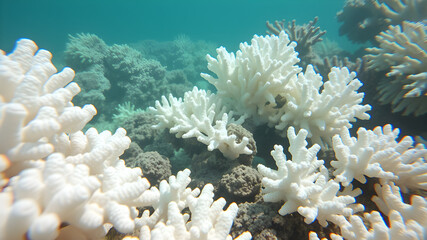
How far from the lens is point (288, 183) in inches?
74.4

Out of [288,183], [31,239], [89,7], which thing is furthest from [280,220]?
[89,7]

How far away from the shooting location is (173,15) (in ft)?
281

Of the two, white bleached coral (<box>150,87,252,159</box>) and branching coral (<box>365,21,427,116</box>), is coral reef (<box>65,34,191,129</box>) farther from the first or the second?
branching coral (<box>365,21,427,116</box>)

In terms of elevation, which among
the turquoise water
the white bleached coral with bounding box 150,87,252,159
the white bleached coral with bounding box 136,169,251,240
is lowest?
the white bleached coral with bounding box 136,169,251,240

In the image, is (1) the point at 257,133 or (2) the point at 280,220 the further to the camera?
(1) the point at 257,133

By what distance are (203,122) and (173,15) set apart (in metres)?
95.0

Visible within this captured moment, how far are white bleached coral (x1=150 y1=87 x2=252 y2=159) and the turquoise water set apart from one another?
51.4 m

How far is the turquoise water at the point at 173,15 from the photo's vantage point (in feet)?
181

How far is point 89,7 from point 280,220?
99.5 metres

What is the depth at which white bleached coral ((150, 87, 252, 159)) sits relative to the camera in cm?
261

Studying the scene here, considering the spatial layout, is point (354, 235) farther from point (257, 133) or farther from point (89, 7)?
point (89, 7)

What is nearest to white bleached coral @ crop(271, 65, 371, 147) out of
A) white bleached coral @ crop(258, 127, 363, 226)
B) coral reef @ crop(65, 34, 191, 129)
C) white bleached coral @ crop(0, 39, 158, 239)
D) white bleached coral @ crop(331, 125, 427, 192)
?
white bleached coral @ crop(331, 125, 427, 192)

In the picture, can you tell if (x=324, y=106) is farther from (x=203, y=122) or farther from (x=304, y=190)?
(x=203, y=122)

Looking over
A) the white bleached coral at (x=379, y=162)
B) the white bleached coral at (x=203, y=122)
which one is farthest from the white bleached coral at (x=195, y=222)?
the white bleached coral at (x=379, y=162)
